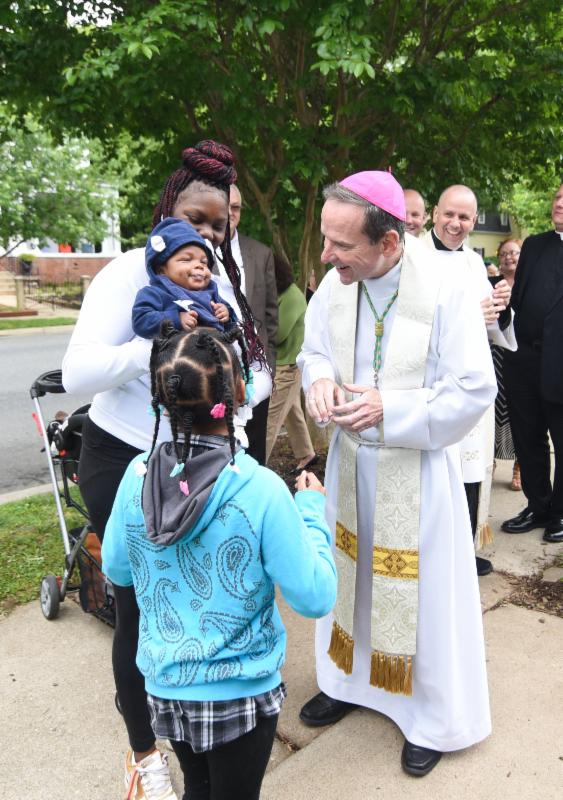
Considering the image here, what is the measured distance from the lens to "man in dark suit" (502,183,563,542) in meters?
4.65

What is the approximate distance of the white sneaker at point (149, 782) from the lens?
2.44 meters

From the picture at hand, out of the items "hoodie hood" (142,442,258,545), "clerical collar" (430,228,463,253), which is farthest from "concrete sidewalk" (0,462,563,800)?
"clerical collar" (430,228,463,253)

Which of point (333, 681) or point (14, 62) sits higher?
point (14, 62)

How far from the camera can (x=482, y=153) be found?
6.79 m

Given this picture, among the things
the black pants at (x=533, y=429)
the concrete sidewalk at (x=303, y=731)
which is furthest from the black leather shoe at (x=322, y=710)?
the black pants at (x=533, y=429)

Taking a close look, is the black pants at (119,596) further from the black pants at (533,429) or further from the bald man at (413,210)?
the black pants at (533,429)

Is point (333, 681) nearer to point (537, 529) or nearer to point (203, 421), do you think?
point (203, 421)

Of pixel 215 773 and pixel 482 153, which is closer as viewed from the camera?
pixel 215 773

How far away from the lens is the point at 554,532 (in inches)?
189

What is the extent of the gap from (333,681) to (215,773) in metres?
1.21

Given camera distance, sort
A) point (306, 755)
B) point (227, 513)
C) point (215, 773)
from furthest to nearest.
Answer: point (306, 755) < point (215, 773) < point (227, 513)

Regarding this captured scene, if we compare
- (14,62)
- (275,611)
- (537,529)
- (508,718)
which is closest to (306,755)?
(508,718)

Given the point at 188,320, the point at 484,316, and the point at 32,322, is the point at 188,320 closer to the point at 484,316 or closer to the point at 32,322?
the point at 484,316

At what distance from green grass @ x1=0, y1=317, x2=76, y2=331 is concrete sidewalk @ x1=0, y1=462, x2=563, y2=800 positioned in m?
19.2
